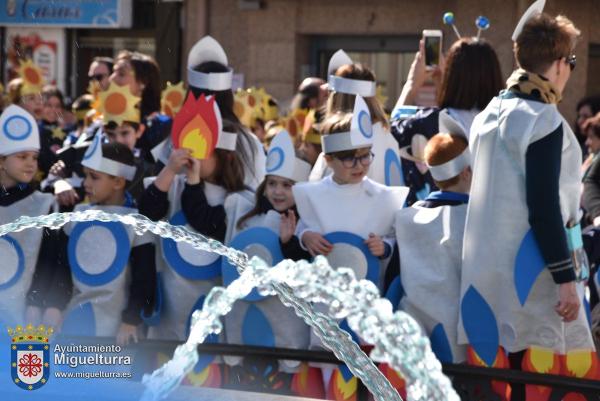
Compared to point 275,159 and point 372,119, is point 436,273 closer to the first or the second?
point 275,159

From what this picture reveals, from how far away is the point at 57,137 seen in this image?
25.9ft

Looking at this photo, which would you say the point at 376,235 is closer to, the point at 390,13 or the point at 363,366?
the point at 363,366

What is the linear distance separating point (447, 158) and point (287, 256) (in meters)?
0.70

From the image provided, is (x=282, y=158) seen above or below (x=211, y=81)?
below

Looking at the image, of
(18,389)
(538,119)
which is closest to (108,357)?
(18,389)

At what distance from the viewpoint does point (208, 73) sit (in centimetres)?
512

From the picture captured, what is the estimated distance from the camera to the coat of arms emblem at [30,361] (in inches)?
122

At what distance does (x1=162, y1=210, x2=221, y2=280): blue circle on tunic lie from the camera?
4348mm

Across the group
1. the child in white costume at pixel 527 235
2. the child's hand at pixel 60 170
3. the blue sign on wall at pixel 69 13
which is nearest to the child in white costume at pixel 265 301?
the child in white costume at pixel 527 235

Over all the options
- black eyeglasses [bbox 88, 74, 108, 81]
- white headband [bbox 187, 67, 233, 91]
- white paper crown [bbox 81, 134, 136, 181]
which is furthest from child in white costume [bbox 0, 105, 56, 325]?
black eyeglasses [bbox 88, 74, 108, 81]

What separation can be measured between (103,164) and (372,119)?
114 centimetres

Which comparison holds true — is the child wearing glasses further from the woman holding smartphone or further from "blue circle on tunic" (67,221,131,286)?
"blue circle on tunic" (67,221,131,286)

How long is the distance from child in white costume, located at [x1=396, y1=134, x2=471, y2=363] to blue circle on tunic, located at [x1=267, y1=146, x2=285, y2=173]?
0.61 metres

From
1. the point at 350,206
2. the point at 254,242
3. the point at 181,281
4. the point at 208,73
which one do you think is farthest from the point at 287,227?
the point at 208,73
